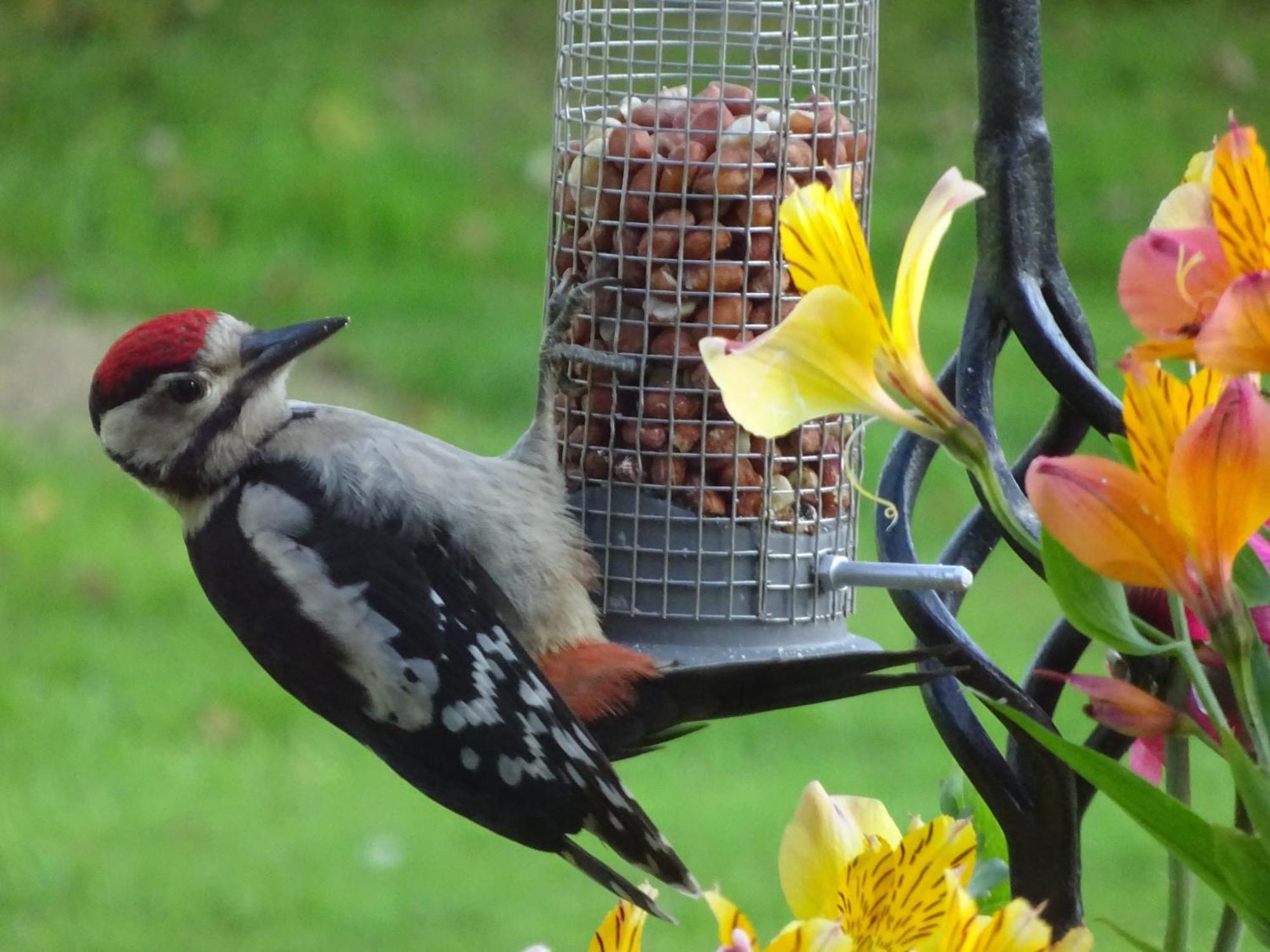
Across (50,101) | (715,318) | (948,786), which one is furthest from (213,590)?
(50,101)

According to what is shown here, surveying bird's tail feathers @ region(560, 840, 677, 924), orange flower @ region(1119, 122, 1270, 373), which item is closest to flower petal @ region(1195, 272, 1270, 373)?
orange flower @ region(1119, 122, 1270, 373)

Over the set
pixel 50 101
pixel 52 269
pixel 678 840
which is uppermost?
pixel 50 101

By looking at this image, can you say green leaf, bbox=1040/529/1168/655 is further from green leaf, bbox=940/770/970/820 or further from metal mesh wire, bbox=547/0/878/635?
metal mesh wire, bbox=547/0/878/635

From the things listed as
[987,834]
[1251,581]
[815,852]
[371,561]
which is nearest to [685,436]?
[371,561]

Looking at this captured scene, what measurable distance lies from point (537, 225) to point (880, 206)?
1484 mm

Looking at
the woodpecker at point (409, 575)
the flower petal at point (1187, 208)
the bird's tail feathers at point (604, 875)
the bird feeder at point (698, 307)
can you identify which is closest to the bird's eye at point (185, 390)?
the woodpecker at point (409, 575)

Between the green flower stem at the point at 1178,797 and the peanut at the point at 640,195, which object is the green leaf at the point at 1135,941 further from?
the peanut at the point at 640,195

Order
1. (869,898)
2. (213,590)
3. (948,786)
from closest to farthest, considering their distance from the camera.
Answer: (869,898) → (948,786) → (213,590)

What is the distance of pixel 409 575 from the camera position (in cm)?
211

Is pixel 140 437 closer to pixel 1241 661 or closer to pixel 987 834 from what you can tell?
pixel 987 834

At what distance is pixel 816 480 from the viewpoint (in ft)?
6.96

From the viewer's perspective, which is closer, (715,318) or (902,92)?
(715,318)

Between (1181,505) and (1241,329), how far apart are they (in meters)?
0.08

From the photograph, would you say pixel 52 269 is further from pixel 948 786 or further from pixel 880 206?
pixel 948 786
